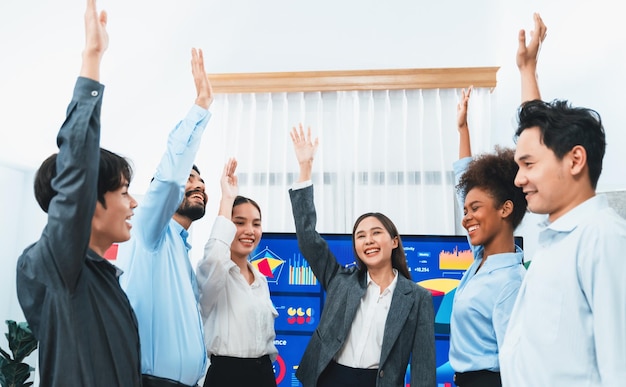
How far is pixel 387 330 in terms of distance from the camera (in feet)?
6.75

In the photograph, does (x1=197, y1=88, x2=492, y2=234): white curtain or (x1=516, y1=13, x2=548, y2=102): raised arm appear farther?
(x1=197, y1=88, x2=492, y2=234): white curtain

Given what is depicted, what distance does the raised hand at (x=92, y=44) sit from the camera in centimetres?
123

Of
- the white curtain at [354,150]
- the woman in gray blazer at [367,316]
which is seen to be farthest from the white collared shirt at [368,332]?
the white curtain at [354,150]

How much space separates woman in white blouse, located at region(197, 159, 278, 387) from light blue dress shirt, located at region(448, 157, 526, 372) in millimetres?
823

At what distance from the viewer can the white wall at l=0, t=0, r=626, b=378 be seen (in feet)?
11.6

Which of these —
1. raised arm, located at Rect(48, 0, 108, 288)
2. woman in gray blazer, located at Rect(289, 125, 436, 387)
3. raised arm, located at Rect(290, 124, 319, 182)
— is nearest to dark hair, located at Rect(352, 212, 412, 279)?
woman in gray blazer, located at Rect(289, 125, 436, 387)

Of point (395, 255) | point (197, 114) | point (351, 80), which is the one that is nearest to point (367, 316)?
point (395, 255)

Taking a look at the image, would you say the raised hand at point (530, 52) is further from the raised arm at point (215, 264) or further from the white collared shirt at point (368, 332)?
the raised arm at point (215, 264)

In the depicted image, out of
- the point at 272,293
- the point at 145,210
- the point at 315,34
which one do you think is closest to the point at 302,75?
the point at 315,34

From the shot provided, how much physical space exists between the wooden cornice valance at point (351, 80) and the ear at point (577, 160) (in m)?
2.57

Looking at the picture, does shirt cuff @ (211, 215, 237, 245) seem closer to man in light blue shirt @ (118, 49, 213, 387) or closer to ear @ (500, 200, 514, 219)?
man in light blue shirt @ (118, 49, 213, 387)

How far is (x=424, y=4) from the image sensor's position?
13.2 ft

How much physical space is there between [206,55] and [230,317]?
8.50ft

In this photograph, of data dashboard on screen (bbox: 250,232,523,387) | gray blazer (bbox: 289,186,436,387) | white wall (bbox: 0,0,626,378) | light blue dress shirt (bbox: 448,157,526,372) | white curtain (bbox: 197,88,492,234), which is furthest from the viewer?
white curtain (bbox: 197,88,492,234)
